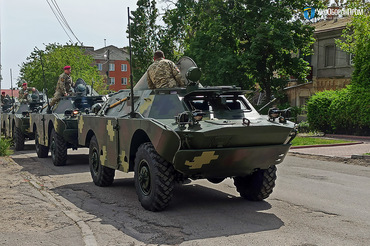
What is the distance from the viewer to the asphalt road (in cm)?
611

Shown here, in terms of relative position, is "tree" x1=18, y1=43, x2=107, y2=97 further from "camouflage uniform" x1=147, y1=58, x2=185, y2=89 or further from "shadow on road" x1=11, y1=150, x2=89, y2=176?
"camouflage uniform" x1=147, y1=58, x2=185, y2=89

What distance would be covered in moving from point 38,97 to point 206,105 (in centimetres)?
1338

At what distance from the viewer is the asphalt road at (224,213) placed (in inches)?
240

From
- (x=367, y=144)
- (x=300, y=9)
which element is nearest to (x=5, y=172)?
(x=367, y=144)

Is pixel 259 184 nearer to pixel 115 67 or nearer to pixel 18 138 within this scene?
pixel 18 138

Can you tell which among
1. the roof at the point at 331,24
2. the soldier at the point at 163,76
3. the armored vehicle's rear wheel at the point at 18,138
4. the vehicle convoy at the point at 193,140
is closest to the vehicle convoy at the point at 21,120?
the armored vehicle's rear wheel at the point at 18,138

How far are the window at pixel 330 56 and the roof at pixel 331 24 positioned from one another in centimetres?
127

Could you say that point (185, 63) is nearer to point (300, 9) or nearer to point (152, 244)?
point (152, 244)

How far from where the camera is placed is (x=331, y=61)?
3719cm

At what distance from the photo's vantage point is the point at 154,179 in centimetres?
727

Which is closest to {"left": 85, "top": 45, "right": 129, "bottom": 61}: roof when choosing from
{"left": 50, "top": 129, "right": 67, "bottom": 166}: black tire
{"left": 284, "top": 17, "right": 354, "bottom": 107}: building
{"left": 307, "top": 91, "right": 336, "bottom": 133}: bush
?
{"left": 284, "top": 17, "right": 354, "bottom": 107}: building

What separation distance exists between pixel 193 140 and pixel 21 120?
12.1 metres

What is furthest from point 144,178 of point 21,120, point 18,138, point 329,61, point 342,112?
point 329,61

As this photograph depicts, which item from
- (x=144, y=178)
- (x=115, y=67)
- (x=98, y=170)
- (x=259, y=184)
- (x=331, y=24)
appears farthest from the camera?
(x=115, y=67)
